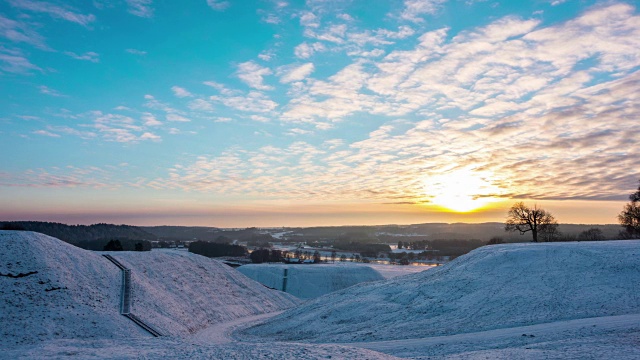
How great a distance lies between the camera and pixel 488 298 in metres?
37.1

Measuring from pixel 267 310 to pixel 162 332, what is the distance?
1055 inches

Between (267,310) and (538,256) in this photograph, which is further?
(267,310)

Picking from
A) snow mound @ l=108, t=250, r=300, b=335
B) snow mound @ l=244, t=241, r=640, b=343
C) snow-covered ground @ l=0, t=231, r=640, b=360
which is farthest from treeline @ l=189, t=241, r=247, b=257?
snow mound @ l=244, t=241, r=640, b=343

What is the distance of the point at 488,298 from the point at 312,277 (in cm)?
6339

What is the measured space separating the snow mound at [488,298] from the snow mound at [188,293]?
29.6 feet

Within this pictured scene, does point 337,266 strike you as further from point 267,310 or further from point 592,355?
point 592,355

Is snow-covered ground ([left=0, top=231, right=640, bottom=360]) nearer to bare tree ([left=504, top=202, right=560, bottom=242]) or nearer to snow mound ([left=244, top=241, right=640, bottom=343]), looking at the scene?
snow mound ([left=244, top=241, right=640, bottom=343])

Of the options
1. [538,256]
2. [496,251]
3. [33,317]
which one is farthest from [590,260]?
[33,317]

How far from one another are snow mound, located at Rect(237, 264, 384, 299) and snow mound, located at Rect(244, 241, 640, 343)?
42.8m

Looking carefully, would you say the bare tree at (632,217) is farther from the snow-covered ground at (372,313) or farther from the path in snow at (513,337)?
the path in snow at (513,337)

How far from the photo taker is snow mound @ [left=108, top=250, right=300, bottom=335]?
4656cm

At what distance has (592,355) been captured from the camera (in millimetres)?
20828

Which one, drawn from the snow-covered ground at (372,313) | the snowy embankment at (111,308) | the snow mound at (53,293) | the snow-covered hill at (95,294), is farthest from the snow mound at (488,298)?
the snow mound at (53,293)

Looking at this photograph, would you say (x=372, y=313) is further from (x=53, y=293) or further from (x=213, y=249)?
(x=213, y=249)
